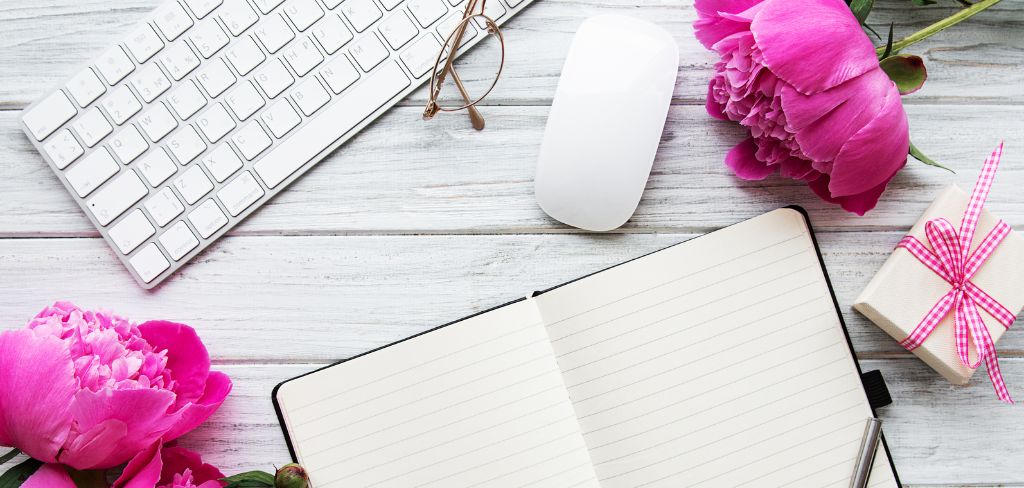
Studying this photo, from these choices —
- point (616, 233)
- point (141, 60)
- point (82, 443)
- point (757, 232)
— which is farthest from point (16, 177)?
point (757, 232)

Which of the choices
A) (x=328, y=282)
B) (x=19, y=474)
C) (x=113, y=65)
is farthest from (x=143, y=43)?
(x=19, y=474)

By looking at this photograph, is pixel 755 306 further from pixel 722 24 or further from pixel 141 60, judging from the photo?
pixel 141 60

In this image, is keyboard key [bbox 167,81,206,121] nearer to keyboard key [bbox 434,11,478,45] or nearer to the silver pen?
keyboard key [bbox 434,11,478,45]

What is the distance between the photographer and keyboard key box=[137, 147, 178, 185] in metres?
0.56

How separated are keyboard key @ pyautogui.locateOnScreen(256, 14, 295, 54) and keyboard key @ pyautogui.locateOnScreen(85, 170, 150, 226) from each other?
0.50 feet

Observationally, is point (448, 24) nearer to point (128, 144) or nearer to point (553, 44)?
point (553, 44)

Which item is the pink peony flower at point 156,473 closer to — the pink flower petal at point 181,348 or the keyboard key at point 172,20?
the pink flower petal at point 181,348

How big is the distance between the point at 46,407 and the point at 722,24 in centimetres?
57

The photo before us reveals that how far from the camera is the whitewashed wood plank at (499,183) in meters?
0.59

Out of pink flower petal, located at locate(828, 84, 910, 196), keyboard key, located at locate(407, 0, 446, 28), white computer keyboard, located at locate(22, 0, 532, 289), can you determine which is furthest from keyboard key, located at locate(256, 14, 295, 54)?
pink flower petal, located at locate(828, 84, 910, 196)

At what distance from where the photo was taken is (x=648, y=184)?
61 centimetres

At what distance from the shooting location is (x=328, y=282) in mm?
602

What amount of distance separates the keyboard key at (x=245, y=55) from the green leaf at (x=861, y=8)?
0.48 m

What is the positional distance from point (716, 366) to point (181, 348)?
441 millimetres
